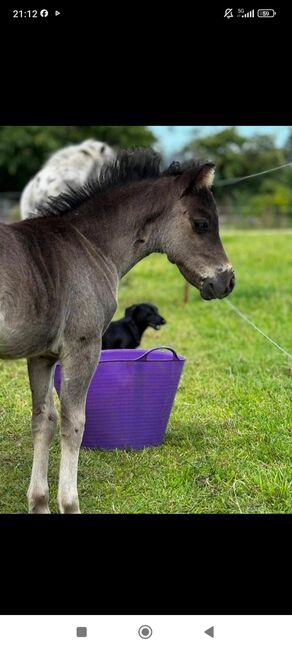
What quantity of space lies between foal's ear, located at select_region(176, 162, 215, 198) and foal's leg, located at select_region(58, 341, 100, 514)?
1051mm

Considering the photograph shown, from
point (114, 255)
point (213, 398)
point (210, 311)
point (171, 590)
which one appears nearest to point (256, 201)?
point (210, 311)

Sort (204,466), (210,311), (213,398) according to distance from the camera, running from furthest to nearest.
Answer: (210,311)
(213,398)
(204,466)

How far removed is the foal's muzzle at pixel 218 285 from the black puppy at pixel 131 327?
8.77 ft

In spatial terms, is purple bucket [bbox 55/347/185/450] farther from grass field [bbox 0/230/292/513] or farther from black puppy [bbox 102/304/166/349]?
black puppy [bbox 102/304/166/349]

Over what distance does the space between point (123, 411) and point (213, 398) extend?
1.50 metres

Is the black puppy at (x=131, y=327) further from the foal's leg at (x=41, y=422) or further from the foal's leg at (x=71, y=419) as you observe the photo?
the foal's leg at (x=71, y=419)

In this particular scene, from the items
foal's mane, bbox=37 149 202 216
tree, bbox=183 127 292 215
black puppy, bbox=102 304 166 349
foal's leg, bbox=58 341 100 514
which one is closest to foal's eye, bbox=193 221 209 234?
foal's mane, bbox=37 149 202 216

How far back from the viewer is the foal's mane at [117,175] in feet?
14.8

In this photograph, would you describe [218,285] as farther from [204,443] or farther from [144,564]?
[144,564]
